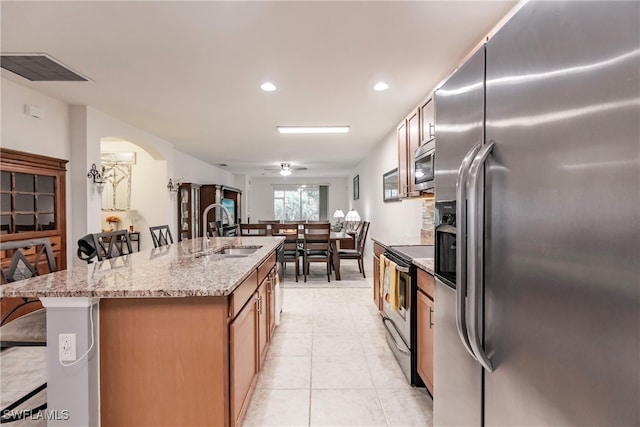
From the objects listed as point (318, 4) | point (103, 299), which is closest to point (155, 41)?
point (318, 4)

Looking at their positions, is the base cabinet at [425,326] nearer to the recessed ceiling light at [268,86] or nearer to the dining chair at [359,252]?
the recessed ceiling light at [268,86]

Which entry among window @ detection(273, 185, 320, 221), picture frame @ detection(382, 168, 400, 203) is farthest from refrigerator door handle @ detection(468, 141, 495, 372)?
window @ detection(273, 185, 320, 221)

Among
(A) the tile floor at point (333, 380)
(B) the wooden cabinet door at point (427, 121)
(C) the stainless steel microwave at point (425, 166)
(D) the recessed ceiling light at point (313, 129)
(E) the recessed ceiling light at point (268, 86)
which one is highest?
(D) the recessed ceiling light at point (313, 129)

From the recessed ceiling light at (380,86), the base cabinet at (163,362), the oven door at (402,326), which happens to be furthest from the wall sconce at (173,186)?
the base cabinet at (163,362)

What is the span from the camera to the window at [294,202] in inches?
506

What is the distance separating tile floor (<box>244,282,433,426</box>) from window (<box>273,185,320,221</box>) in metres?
9.33

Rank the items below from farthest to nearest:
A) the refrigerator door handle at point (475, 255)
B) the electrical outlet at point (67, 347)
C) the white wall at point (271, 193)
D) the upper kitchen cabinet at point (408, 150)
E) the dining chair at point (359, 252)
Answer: the white wall at point (271, 193) < the dining chair at point (359, 252) < the upper kitchen cabinet at point (408, 150) < the electrical outlet at point (67, 347) < the refrigerator door handle at point (475, 255)

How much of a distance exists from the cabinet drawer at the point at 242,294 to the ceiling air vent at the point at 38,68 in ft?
8.41

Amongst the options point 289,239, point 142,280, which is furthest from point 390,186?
point 142,280

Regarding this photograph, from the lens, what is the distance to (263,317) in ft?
7.88

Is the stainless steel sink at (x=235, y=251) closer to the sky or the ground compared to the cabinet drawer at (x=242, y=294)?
closer to the sky

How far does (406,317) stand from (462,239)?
1.52m

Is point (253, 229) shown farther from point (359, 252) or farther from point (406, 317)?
point (406, 317)

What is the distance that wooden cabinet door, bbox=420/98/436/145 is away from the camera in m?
2.58
